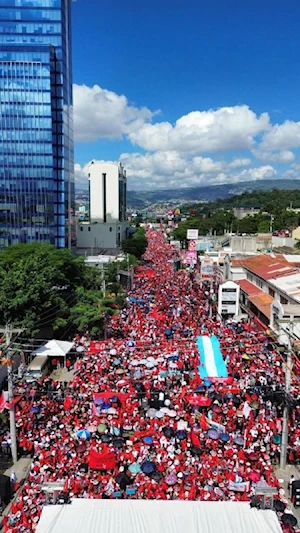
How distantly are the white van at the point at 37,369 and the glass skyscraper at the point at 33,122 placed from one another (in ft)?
130

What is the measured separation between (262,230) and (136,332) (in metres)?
72.7

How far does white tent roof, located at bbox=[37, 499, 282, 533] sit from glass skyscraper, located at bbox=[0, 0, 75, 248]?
55.1m

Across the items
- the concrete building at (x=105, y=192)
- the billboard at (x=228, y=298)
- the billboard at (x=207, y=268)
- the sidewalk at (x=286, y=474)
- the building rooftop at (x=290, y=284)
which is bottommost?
the sidewalk at (x=286, y=474)

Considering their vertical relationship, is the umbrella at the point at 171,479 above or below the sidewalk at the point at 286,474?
above

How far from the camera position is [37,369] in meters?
24.0

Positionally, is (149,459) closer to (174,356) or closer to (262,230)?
(174,356)

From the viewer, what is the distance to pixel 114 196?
117 m

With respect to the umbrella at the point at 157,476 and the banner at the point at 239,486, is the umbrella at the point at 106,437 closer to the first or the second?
the umbrella at the point at 157,476

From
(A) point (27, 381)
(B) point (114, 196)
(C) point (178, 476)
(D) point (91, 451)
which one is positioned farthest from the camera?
(B) point (114, 196)

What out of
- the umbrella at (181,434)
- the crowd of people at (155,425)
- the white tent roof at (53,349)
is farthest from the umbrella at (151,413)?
the white tent roof at (53,349)

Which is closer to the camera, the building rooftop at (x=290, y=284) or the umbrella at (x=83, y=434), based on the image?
the umbrella at (x=83, y=434)

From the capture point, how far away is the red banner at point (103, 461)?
15.1m

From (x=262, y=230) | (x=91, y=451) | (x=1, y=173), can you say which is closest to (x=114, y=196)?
(x=262, y=230)

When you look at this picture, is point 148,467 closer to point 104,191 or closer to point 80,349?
point 80,349
